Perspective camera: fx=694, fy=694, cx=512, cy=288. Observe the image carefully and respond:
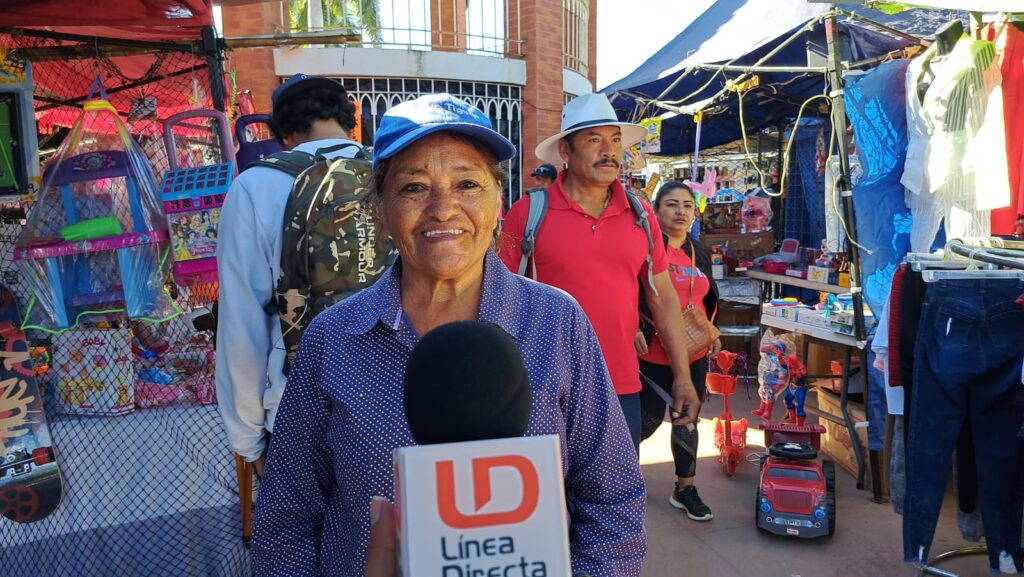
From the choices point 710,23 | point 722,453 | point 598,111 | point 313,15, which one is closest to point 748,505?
point 722,453

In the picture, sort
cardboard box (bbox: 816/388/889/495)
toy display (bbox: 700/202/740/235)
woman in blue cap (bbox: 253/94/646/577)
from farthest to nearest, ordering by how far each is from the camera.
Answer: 1. toy display (bbox: 700/202/740/235)
2. cardboard box (bbox: 816/388/889/495)
3. woman in blue cap (bbox: 253/94/646/577)

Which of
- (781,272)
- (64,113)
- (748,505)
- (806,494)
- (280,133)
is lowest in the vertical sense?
(748,505)

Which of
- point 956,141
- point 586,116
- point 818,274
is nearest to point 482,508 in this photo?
point 586,116

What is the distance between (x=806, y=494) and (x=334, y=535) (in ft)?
10.3

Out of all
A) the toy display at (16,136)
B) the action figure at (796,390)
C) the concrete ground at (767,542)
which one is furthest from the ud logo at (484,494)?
the action figure at (796,390)

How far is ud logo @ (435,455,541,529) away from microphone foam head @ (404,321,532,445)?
9cm

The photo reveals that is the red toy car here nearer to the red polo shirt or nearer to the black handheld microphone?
the red polo shirt

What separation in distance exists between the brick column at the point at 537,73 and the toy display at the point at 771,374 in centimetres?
489

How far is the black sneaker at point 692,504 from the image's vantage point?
4.08 m

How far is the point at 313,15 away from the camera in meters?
9.55

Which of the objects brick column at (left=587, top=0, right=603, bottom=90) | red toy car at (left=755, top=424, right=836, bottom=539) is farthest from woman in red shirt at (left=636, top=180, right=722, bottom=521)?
brick column at (left=587, top=0, right=603, bottom=90)

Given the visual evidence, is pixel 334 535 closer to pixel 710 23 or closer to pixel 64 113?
pixel 64 113

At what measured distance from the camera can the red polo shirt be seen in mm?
2867

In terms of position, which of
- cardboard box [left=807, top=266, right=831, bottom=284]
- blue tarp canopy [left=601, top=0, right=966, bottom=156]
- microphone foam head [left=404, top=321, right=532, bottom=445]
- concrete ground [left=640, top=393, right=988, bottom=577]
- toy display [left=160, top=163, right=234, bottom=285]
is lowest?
concrete ground [left=640, top=393, right=988, bottom=577]
